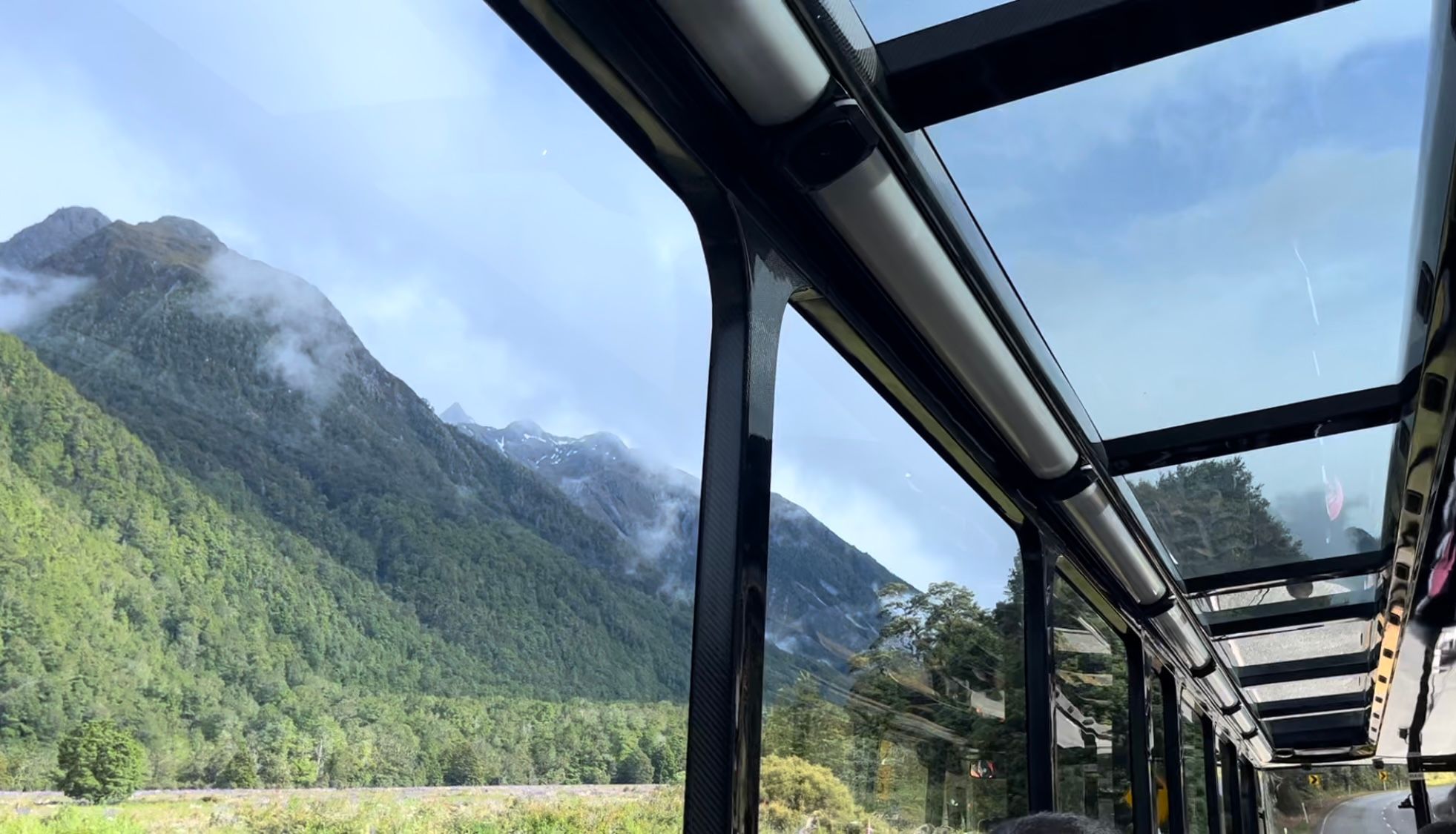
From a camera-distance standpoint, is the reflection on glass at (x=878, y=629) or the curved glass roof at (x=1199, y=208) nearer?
the curved glass roof at (x=1199, y=208)

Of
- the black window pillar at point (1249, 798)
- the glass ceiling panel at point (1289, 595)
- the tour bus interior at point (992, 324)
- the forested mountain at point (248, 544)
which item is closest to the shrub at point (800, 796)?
the tour bus interior at point (992, 324)

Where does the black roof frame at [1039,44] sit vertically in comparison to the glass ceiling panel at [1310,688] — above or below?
above

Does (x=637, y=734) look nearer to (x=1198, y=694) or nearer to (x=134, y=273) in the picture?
(x=134, y=273)

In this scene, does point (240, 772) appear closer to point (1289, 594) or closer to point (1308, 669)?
point (1289, 594)

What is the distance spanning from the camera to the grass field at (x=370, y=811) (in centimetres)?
83

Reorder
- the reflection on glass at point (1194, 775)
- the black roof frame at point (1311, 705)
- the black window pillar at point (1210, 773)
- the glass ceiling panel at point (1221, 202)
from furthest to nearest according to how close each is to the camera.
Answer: the black roof frame at point (1311, 705) → the black window pillar at point (1210, 773) → the reflection on glass at point (1194, 775) → the glass ceiling panel at point (1221, 202)

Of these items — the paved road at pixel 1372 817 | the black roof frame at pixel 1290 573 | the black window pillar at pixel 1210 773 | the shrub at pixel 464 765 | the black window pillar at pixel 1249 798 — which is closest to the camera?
the shrub at pixel 464 765

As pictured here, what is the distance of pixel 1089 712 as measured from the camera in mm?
4445

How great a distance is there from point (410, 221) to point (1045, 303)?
1.58m

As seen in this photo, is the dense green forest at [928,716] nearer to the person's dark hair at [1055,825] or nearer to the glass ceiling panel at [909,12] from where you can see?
the person's dark hair at [1055,825]

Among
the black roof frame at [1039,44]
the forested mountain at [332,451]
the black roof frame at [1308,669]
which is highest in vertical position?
the black roof frame at [1039,44]

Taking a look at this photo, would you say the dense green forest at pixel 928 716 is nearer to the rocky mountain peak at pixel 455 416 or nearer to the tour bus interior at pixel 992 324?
the tour bus interior at pixel 992 324

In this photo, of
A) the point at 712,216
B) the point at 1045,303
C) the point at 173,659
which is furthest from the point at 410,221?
the point at 1045,303

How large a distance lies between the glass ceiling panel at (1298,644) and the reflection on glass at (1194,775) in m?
0.51
